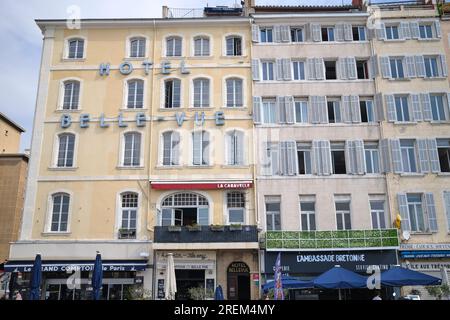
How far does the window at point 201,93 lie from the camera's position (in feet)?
88.6

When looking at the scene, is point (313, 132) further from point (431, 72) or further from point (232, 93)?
point (431, 72)

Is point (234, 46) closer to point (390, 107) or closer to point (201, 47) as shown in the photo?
point (201, 47)

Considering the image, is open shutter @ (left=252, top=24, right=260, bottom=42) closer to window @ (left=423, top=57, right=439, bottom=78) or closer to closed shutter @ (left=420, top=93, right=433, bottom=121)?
window @ (left=423, top=57, right=439, bottom=78)

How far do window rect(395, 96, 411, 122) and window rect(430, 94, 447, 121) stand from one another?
1.51 metres

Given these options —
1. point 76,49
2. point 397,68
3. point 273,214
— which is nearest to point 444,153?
point 397,68

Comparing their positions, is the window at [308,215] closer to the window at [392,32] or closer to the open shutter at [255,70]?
the open shutter at [255,70]

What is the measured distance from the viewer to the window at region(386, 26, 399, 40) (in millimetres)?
27703

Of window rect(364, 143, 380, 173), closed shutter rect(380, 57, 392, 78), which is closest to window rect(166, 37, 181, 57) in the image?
closed shutter rect(380, 57, 392, 78)

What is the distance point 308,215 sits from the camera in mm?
25094

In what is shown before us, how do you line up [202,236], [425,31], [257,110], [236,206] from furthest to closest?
[425,31]
[257,110]
[236,206]
[202,236]

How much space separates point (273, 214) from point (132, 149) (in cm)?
913

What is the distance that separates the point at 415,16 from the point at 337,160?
10.6m

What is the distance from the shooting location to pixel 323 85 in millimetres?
26969
